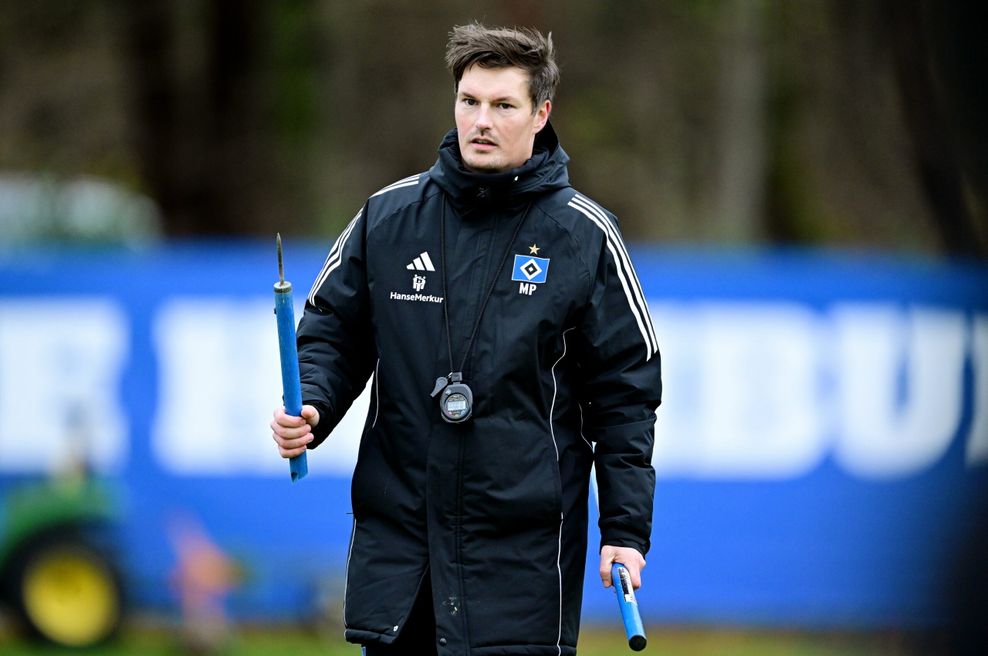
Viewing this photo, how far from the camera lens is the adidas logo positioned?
4066mm

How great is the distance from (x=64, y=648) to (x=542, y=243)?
5188 mm

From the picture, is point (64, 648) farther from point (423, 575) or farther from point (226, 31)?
point (226, 31)

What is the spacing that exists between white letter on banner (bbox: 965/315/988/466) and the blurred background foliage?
511 mm

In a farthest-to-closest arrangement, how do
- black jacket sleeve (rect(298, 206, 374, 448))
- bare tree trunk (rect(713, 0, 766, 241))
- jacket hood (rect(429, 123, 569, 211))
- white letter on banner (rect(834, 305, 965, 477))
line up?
bare tree trunk (rect(713, 0, 766, 241)) → white letter on banner (rect(834, 305, 965, 477)) → black jacket sleeve (rect(298, 206, 374, 448)) → jacket hood (rect(429, 123, 569, 211))

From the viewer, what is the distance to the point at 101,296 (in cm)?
834

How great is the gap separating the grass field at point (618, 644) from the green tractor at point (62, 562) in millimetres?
136

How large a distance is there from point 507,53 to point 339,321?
859mm

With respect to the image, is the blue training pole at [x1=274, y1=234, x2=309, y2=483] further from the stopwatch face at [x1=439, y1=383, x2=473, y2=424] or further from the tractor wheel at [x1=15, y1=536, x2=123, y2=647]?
the tractor wheel at [x1=15, y1=536, x2=123, y2=647]

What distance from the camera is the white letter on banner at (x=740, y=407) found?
836cm

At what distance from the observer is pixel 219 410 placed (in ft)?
27.1

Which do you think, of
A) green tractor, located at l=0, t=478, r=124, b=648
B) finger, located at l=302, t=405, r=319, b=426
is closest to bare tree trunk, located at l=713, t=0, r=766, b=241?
green tractor, located at l=0, t=478, r=124, b=648

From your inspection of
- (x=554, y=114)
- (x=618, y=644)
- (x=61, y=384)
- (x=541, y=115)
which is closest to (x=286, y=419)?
(x=541, y=115)

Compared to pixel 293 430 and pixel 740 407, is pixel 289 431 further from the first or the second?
pixel 740 407

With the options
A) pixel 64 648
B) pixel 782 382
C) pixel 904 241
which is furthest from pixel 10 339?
pixel 904 241
